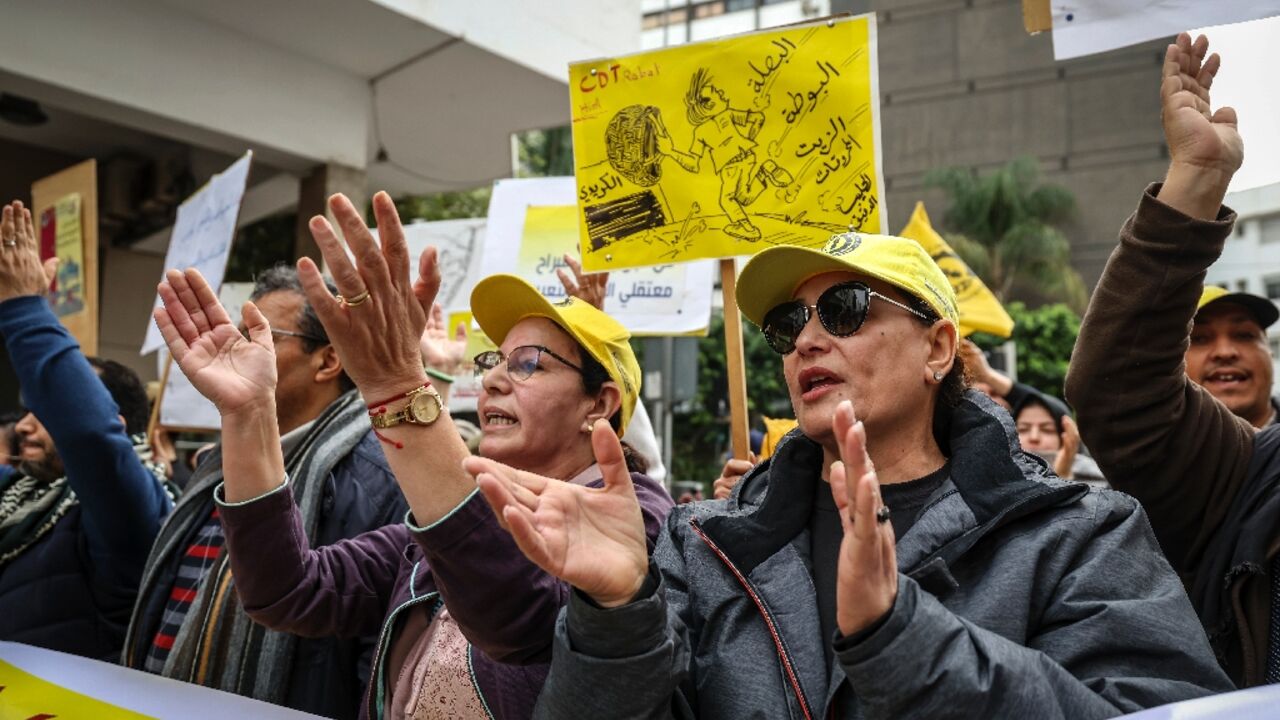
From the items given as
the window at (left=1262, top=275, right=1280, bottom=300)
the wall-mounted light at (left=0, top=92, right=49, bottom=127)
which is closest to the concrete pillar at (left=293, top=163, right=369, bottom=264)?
the wall-mounted light at (left=0, top=92, right=49, bottom=127)

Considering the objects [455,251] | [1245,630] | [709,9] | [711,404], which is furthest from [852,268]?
[709,9]

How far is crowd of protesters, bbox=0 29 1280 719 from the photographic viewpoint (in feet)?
4.87

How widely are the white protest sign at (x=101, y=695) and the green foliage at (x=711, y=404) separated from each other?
21.3 meters

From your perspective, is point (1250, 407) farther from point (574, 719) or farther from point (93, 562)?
point (93, 562)

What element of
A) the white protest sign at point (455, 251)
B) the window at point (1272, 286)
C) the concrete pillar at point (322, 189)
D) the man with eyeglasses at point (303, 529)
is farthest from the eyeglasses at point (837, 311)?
the window at point (1272, 286)

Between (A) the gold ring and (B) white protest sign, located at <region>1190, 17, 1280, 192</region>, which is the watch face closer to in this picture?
(A) the gold ring

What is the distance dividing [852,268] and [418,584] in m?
1.03

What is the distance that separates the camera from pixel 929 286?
6.37 ft

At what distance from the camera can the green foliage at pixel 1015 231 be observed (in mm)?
29984

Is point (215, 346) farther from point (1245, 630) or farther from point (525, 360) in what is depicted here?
point (1245, 630)

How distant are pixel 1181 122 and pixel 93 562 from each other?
2806 mm

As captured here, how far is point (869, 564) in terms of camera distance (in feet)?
4.36

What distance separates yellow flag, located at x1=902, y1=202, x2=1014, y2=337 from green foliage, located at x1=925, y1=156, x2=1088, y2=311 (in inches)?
999

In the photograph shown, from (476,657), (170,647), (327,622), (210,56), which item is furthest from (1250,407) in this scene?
(210,56)
